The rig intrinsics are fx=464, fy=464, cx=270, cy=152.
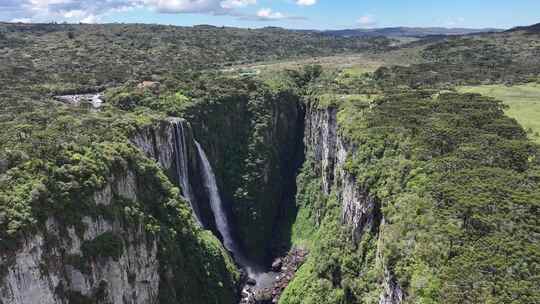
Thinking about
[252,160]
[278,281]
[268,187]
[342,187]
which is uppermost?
[342,187]

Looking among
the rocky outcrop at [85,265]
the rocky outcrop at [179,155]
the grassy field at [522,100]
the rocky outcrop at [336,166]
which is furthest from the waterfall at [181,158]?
the grassy field at [522,100]

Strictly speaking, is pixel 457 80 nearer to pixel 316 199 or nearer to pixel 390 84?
pixel 390 84

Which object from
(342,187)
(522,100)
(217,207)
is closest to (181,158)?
(217,207)

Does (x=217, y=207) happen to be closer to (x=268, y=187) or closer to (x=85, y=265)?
(x=268, y=187)

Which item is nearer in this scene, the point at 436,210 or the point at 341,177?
the point at 436,210

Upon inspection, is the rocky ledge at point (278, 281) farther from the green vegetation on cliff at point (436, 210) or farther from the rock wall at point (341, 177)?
the rock wall at point (341, 177)

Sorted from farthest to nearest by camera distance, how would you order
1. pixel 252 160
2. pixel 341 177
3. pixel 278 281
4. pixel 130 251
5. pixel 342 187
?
pixel 252 160 → pixel 278 281 → pixel 341 177 → pixel 342 187 → pixel 130 251

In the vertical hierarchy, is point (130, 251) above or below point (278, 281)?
above
